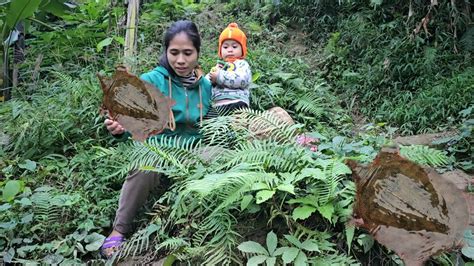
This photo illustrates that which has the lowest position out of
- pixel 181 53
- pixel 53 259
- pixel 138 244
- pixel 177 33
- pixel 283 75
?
pixel 53 259

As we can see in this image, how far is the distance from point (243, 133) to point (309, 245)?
0.93 m

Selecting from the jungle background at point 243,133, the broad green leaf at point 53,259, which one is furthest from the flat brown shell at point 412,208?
the broad green leaf at point 53,259

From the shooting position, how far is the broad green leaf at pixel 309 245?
207cm

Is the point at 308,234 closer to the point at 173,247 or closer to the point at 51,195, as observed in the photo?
the point at 173,247

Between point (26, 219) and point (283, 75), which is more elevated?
point (283, 75)

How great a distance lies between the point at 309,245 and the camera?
209cm

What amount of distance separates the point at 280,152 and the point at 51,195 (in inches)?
65.0

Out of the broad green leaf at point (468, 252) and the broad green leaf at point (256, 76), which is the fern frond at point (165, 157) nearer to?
the broad green leaf at point (468, 252)

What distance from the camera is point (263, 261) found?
6.72ft

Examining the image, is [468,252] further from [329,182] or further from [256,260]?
[256,260]

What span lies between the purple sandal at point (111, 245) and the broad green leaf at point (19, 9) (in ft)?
8.15

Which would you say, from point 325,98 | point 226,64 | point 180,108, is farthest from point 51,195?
Answer: point 325,98

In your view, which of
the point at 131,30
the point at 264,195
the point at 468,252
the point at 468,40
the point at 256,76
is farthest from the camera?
the point at 468,40

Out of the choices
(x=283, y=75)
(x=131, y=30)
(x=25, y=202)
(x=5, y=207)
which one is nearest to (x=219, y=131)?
(x=25, y=202)
